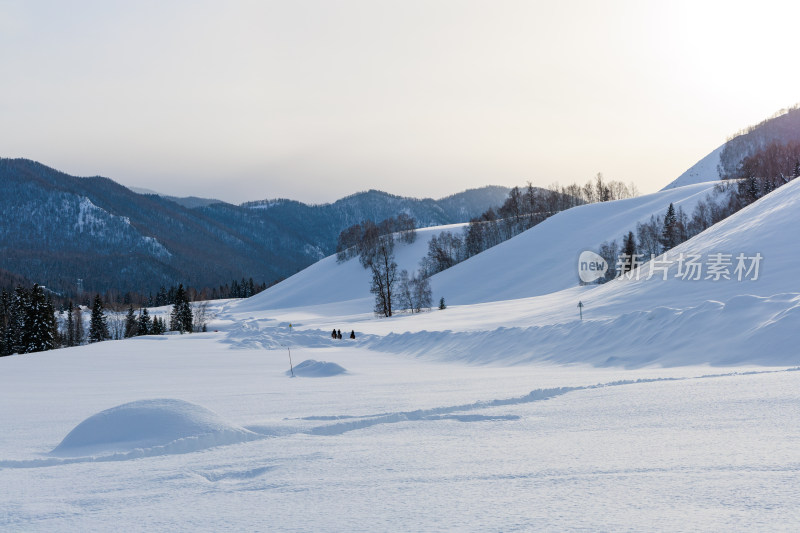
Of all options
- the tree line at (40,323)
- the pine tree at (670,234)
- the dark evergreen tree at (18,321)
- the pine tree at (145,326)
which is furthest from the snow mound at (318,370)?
the pine tree at (145,326)

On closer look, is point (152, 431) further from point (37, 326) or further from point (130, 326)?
point (130, 326)

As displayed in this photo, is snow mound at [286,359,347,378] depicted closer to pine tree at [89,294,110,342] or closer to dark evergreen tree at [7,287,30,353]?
dark evergreen tree at [7,287,30,353]

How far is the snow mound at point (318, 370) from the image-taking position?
17.8 m

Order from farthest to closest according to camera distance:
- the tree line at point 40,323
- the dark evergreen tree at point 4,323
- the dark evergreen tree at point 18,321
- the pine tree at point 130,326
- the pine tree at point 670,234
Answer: the pine tree at point 130,326
the pine tree at point 670,234
the dark evergreen tree at point 4,323
the dark evergreen tree at point 18,321
the tree line at point 40,323

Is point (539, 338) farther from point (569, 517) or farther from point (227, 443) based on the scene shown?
point (569, 517)

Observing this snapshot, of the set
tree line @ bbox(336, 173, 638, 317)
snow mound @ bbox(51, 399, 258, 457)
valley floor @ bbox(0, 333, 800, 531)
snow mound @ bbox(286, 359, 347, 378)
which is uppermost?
tree line @ bbox(336, 173, 638, 317)

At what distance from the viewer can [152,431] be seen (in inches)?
285

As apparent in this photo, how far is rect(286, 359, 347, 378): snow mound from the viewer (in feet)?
58.4

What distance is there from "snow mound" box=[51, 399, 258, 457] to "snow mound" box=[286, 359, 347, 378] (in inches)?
394

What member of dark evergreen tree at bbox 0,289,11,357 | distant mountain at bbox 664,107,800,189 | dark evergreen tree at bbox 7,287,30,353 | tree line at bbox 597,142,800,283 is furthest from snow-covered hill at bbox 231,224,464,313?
distant mountain at bbox 664,107,800,189

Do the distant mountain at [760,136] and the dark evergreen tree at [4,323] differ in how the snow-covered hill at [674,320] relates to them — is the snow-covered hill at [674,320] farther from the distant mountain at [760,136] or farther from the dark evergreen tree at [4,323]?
the distant mountain at [760,136]

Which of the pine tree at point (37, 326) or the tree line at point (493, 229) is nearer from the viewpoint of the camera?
the pine tree at point (37, 326)

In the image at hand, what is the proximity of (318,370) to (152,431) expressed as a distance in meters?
11.0

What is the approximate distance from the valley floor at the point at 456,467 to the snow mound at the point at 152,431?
0.14m
